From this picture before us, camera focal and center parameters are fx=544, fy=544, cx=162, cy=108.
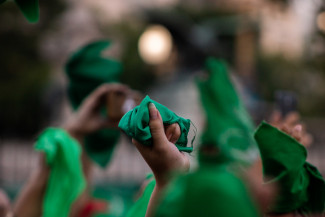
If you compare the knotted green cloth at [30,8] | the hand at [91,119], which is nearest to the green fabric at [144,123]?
the knotted green cloth at [30,8]

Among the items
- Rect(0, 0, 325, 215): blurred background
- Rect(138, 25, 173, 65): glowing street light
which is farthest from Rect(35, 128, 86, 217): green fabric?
Rect(138, 25, 173, 65): glowing street light

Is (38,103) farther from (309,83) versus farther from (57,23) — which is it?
(309,83)

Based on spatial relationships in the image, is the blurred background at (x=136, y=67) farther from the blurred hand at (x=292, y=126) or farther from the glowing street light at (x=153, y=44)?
the blurred hand at (x=292, y=126)

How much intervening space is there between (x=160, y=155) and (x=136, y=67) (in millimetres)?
14979

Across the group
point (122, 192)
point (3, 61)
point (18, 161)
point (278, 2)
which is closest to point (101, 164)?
point (278, 2)

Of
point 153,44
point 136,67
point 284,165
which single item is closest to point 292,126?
point 284,165

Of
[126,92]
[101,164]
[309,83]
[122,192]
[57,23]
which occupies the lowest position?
[309,83]

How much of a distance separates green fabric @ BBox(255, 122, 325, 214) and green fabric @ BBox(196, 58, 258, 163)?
1.14 meters

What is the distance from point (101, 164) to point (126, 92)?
47 cm

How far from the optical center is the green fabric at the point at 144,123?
1255 millimetres

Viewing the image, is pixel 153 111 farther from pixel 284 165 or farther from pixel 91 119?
pixel 91 119

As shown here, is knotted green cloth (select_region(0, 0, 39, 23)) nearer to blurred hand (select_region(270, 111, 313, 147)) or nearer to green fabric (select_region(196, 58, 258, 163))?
blurred hand (select_region(270, 111, 313, 147))

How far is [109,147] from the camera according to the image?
2.57m

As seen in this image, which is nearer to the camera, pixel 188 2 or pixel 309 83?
pixel 309 83
